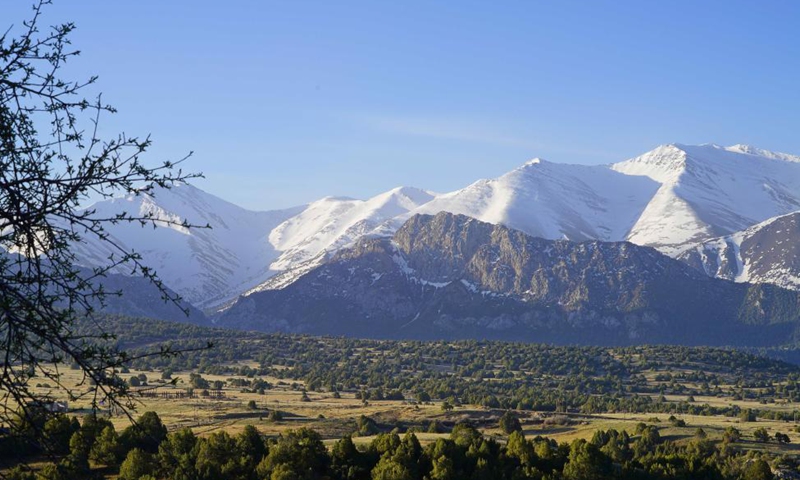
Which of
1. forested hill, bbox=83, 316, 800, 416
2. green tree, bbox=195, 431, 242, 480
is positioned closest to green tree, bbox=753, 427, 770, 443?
forested hill, bbox=83, 316, 800, 416

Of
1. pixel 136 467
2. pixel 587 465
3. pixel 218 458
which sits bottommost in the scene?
pixel 587 465

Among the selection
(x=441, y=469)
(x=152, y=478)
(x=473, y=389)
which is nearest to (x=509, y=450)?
(x=441, y=469)

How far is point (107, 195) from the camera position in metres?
14.5

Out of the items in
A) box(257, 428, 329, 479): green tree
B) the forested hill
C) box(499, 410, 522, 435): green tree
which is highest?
box(257, 428, 329, 479): green tree

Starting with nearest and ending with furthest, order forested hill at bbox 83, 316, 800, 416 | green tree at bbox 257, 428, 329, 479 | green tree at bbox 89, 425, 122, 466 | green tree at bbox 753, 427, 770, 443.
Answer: green tree at bbox 257, 428, 329, 479
green tree at bbox 89, 425, 122, 466
green tree at bbox 753, 427, 770, 443
forested hill at bbox 83, 316, 800, 416

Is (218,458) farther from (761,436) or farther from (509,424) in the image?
(761,436)

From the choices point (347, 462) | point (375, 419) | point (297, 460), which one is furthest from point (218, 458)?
point (375, 419)

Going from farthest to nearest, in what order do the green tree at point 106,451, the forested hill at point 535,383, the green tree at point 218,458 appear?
1. the forested hill at point 535,383
2. the green tree at point 106,451
3. the green tree at point 218,458

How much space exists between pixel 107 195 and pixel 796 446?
84.3 m

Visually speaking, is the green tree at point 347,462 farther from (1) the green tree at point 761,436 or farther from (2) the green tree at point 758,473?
(1) the green tree at point 761,436

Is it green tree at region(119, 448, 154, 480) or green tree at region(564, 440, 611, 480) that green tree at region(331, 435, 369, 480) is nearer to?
green tree at region(119, 448, 154, 480)

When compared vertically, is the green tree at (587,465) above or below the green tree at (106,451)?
below

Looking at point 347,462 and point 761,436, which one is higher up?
point 347,462

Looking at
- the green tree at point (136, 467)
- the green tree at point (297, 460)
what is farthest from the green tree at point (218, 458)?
the green tree at point (136, 467)
